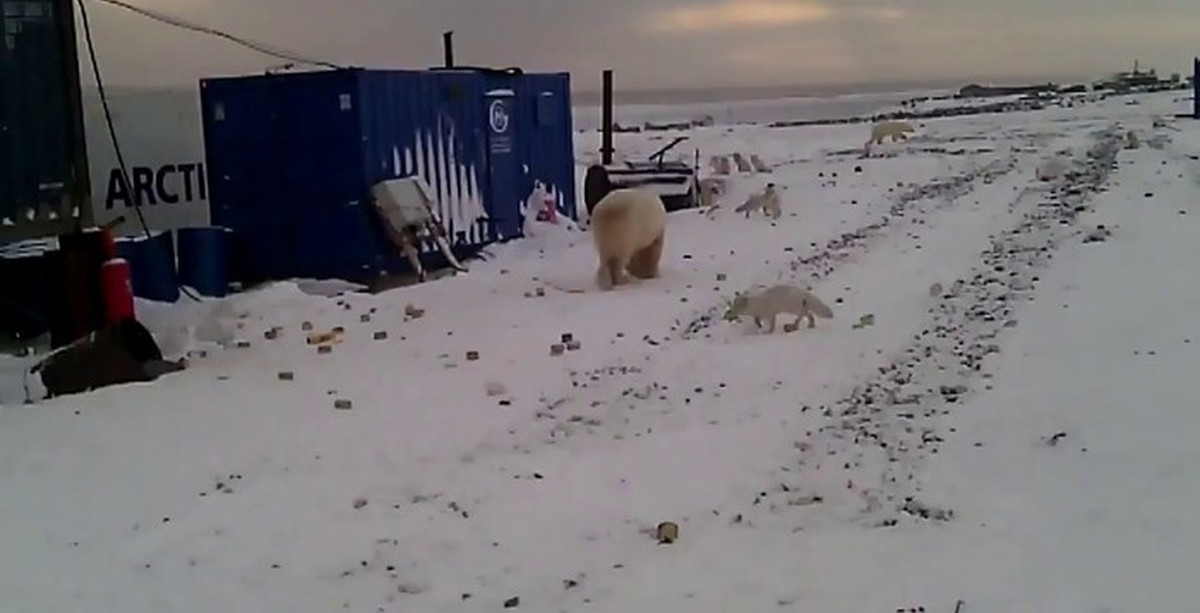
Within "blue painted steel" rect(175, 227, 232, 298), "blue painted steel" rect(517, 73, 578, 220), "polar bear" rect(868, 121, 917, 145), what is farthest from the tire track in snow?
"polar bear" rect(868, 121, 917, 145)

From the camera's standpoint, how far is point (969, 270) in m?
11.0

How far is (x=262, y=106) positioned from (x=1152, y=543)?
988 cm

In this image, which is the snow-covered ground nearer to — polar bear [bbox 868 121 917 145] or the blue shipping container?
the blue shipping container

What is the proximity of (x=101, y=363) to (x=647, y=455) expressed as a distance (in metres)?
3.73

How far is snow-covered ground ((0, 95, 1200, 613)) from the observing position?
4574 millimetres

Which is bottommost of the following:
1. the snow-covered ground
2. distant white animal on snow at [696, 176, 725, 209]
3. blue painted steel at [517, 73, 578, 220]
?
the snow-covered ground

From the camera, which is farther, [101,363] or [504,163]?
[504,163]

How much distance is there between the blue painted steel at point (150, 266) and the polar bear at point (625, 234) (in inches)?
138

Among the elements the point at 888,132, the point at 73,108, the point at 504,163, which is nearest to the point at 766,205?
the point at 504,163

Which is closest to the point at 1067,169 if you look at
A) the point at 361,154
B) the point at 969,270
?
the point at 969,270

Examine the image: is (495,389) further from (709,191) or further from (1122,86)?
(1122,86)

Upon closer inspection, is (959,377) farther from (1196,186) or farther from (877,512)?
(1196,186)

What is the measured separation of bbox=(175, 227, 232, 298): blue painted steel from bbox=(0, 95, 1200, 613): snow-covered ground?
94cm

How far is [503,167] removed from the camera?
14555mm
